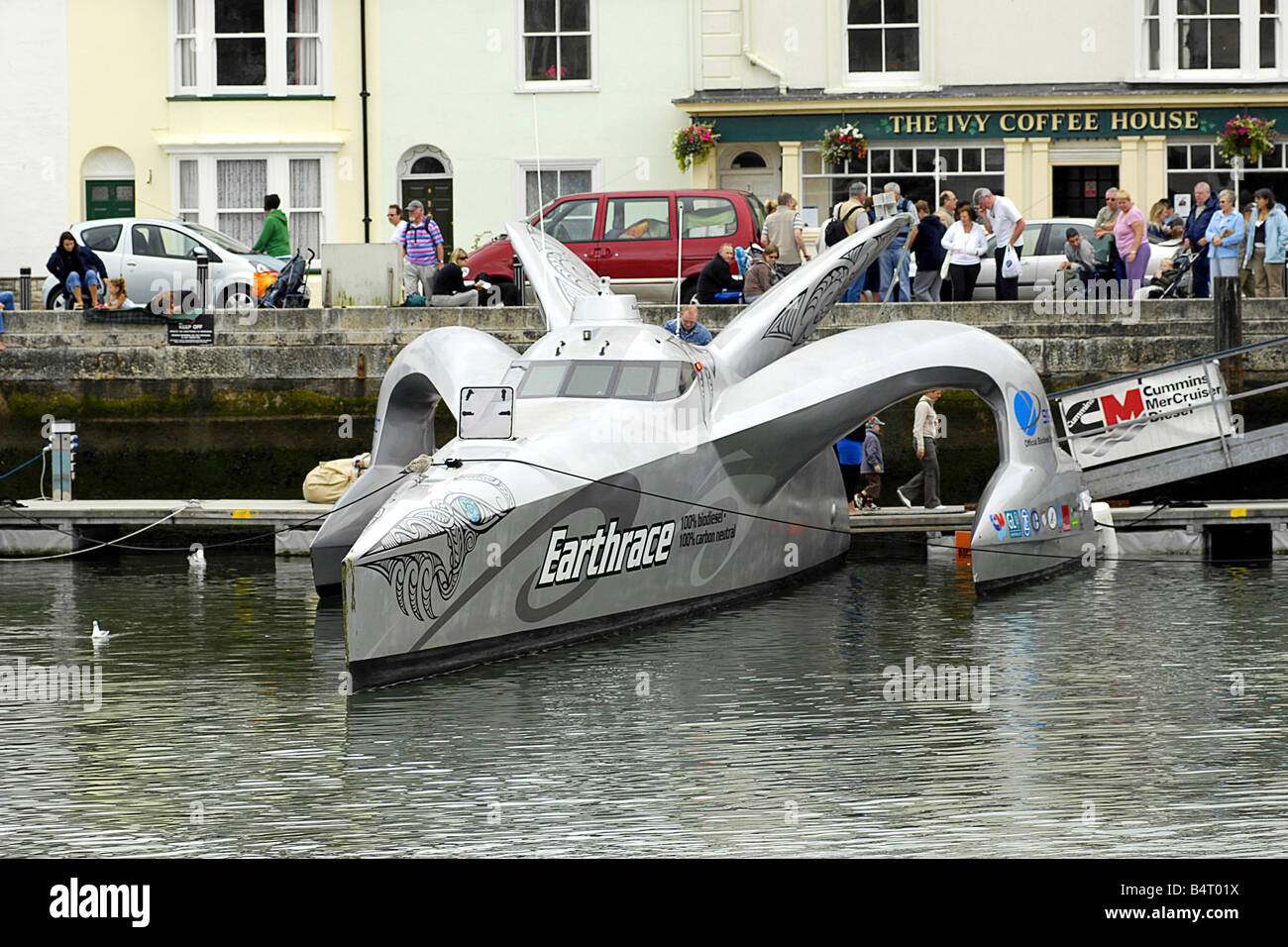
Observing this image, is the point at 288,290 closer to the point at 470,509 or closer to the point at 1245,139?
the point at 470,509

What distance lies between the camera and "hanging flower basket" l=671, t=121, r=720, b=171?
33594mm

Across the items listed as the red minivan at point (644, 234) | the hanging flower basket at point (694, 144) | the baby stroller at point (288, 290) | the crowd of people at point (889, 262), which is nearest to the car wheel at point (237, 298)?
the baby stroller at point (288, 290)

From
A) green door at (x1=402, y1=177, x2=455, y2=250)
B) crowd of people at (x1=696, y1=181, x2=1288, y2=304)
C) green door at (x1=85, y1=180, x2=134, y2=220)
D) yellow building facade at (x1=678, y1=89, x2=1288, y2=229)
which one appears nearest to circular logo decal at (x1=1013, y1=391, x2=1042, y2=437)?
crowd of people at (x1=696, y1=181, x2=1288, y2=304)

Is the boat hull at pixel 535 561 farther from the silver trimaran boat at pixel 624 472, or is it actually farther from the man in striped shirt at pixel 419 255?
the man in striped shirt at pixel 419 255

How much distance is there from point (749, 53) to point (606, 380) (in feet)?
64.1

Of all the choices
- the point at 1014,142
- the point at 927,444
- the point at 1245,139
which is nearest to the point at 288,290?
the point at 927,444

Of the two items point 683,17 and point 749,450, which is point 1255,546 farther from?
point 683,17

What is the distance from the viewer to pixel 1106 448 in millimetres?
20641

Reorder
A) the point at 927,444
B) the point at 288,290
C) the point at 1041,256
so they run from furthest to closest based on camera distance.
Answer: the point at 1041,256 < the point at 288,290 < the point at 927,444

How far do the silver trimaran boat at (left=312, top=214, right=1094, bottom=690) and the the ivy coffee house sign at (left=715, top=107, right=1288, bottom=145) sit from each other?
14873 millimetres

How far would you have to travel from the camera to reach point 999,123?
34125 mm

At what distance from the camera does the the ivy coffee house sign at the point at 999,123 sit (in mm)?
34031

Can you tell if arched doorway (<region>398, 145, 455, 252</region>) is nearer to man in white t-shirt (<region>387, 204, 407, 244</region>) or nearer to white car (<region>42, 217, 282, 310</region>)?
man in white t-shirt (<region>387, 204, 407, 244</region>)

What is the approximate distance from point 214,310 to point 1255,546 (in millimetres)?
13676
